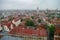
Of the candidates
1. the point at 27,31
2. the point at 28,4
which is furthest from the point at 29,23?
the point at 28,4

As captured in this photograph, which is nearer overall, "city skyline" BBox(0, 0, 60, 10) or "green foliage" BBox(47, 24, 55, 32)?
"green foliage" BBox(47, 24, 55, 32)

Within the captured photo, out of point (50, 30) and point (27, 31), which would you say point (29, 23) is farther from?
point (50, 30)

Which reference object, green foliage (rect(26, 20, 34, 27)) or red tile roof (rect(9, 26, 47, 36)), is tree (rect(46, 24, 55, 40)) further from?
green foliage (rect(26, 20, 34, 27))

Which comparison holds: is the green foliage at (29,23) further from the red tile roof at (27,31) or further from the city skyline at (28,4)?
the city skyline at (28,4)

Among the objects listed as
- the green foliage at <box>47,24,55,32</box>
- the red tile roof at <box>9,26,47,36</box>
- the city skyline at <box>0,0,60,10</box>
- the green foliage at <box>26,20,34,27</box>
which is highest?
the city skyline at <box>0,0,60,10</box>

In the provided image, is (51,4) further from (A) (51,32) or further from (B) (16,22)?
Answer: (B) (16,22)

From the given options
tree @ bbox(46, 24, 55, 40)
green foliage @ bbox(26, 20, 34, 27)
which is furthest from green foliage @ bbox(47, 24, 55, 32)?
green foliage @ bbox(26, 20, 34, 27)

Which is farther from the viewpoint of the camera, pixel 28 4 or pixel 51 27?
pixel 28 4

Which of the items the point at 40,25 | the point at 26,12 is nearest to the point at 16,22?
the point at 26,12

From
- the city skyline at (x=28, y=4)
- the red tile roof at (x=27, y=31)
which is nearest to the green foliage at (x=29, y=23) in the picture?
the red tile roof at (x=27, y=31)

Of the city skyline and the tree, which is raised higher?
the city skyline

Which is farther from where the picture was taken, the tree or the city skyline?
the city skyline

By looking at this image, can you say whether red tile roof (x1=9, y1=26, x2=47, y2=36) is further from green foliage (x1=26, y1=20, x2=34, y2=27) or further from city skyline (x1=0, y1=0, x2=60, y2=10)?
city skyline (x1=0, y1=0, x2=60, y2=10)
